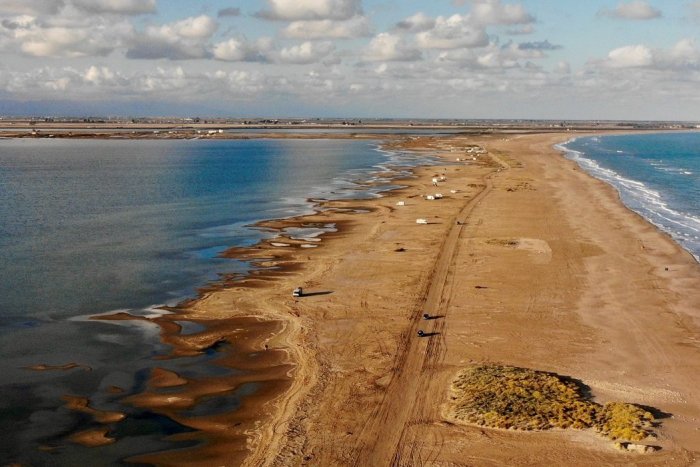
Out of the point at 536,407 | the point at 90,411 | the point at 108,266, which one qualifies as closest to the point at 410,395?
the point at 536,407

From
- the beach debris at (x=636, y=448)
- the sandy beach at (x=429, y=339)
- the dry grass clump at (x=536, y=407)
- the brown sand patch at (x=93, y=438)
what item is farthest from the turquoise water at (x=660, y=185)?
the brown sand patch at (x=93, y=438)

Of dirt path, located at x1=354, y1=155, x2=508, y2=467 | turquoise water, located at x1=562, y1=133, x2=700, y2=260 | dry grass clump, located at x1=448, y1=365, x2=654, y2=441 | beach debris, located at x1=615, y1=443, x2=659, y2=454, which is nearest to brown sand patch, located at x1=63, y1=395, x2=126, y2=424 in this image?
dirt path, located at x1=354, y1=155, x2=508, y2=467

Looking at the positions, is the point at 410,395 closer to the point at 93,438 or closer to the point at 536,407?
the point at 536,407

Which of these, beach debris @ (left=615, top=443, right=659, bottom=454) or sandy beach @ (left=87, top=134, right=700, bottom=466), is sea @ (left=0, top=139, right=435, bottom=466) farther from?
beach debris @ (left=615, top=443, right=659, bottom=454)

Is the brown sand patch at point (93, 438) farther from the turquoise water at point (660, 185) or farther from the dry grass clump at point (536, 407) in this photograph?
the turquoise water at point (660, 185)

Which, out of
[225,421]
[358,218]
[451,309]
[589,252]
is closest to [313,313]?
[451,309]

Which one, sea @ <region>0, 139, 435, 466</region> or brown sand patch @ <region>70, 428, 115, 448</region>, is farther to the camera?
sea @ <region>0, 139, 435, 466</region>
